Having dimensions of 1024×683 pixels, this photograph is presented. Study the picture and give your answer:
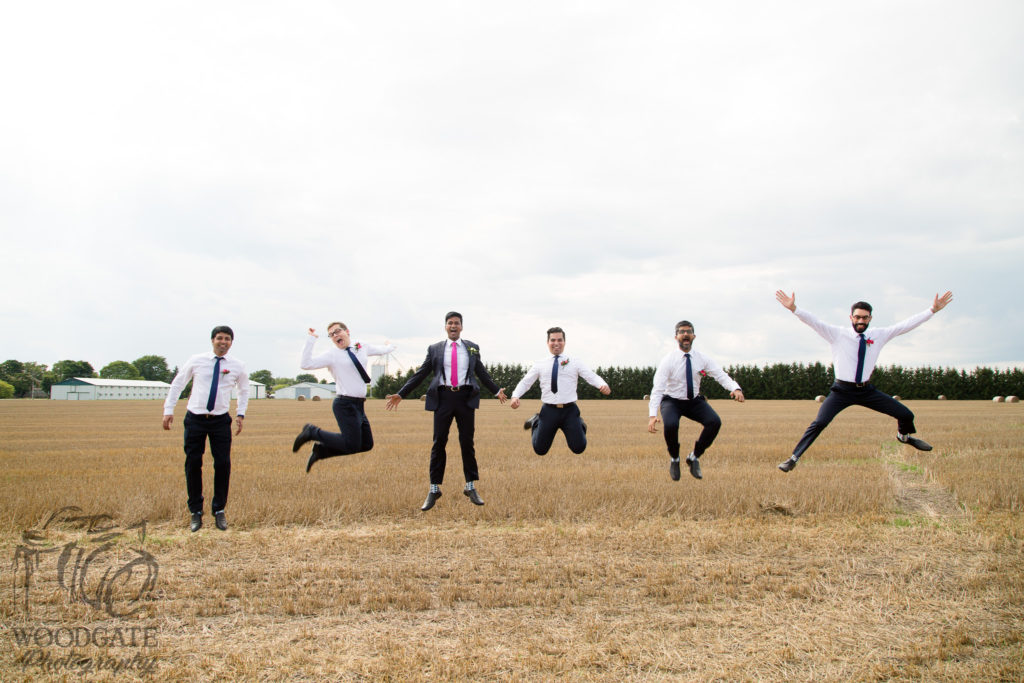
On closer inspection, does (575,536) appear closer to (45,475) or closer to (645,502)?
(645,502)

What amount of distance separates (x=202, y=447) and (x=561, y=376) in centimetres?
621

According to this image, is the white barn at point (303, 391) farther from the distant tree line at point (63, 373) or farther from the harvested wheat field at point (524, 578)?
the harvested wheat field at point (524, 578)

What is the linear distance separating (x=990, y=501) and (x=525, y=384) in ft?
36.7

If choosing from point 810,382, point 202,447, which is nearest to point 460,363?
point 202,447

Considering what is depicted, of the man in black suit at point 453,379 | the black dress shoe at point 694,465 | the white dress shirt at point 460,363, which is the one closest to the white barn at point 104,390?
the man in black suit at point 453,379

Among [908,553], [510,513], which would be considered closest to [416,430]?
[510,513]

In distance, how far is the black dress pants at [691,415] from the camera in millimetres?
11365

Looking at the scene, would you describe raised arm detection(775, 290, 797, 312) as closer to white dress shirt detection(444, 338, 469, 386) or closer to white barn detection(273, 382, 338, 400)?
white dress shirt detection(444, 338, 469, 386)

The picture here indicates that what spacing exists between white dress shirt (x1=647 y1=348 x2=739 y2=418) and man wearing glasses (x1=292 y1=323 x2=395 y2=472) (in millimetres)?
5047

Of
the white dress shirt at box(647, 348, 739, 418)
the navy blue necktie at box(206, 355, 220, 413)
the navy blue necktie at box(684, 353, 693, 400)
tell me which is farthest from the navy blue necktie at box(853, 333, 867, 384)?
the navy blue necktie at box(206, 355, 220, 413)

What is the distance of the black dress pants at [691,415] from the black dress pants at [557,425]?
4.94ft

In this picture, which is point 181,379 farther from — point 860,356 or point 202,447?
point 860,356

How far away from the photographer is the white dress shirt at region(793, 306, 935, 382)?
10781mm

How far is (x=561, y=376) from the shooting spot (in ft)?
39.4
